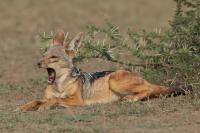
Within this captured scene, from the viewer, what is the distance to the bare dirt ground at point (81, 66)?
9.30 meters

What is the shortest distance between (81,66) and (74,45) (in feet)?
13.3

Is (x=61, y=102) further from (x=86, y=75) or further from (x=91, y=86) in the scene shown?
(x=86, y=75)

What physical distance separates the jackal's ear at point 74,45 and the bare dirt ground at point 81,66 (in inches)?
38.9

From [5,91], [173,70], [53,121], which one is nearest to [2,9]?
[5,91]

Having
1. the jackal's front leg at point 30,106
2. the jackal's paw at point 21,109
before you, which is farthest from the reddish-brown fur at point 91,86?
the jackal's paw at point 21,109

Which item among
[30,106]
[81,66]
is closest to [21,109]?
[30,106]

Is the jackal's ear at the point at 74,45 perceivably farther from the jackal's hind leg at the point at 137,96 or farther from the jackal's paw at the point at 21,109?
the jackal's paw at the point at 21,109

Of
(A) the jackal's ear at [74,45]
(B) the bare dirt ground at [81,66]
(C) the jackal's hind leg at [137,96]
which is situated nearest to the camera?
(B) the bare dirt ground at [81,66]

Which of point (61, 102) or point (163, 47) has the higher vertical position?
point (163, 47)

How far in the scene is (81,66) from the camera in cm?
1533

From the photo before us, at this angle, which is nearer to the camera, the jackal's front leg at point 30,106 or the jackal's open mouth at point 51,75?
the jackal's front leg at point 30,106

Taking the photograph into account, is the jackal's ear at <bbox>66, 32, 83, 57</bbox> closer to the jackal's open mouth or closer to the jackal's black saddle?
the jackal's black saddle

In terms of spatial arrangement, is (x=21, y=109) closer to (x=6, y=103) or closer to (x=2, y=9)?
(x=6, y=103)

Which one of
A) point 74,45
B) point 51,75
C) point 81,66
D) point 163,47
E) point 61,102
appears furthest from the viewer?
point 81,66
